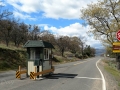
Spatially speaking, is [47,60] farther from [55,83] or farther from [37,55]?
[55,83]

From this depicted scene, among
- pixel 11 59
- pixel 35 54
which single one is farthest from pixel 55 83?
pixel 11 59

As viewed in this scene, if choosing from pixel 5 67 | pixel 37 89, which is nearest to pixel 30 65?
pixel 37 89

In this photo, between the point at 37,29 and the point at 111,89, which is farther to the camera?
the point at 37,29

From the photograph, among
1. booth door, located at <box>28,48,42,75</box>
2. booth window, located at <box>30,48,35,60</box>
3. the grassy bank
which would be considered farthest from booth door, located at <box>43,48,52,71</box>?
the grassy bank

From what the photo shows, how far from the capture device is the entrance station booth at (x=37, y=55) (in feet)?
55.7

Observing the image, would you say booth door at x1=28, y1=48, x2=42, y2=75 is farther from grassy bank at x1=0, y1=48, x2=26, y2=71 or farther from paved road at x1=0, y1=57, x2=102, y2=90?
grassy bank at x1=0, y1=48, x2=26, y2=71

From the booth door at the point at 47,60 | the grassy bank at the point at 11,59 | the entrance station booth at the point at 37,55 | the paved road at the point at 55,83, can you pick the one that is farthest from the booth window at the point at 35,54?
the grassy bank at the point at 11,59

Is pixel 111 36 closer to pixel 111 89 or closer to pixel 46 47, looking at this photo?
pixel 46 47

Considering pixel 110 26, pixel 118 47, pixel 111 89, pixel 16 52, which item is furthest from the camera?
pixel 16 52

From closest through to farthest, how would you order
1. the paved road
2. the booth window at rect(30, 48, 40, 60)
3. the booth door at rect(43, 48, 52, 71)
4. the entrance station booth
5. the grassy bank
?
the paved road → the entrance station booth → the booth window at rect(30, 48, 40, 60) → the booth door at rect(43, 48, 52, 71) → the grassy bank

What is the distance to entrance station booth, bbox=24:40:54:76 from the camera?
55.7 ft

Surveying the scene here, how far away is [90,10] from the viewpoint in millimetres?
34719

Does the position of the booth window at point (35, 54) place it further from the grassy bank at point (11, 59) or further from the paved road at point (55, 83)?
the grassy bank at point (11, 59)

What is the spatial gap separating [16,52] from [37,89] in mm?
28170
